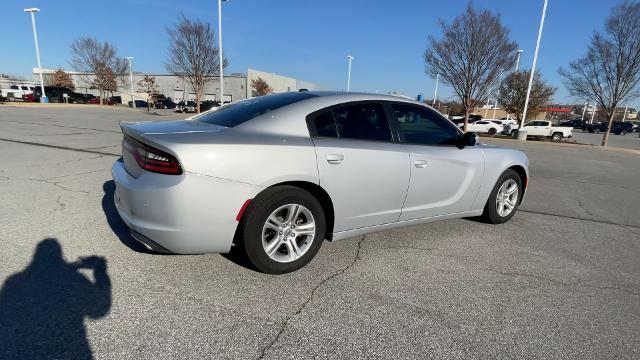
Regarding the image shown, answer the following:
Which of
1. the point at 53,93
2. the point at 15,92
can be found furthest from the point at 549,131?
the point at 15,92

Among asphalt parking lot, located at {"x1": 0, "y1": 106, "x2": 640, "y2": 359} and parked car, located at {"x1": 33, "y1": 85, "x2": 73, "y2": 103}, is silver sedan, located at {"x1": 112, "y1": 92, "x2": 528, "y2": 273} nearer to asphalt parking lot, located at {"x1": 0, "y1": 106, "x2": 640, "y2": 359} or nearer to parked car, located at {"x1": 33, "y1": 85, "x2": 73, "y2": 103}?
asphalt parking lot, located at {"x1": 0, "y1": 106, "x2": 640, "y2": 359}

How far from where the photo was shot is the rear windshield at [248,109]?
3.10 meters

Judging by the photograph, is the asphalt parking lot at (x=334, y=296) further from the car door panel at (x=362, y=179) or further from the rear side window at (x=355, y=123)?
the rear side window at (x=355, y=123)

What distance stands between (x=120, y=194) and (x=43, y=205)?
2.44 metres

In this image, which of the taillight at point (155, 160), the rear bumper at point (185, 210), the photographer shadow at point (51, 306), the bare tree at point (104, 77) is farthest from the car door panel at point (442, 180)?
the bare tree at point (104, 77)

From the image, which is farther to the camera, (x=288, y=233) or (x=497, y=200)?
(x=497, y=200)

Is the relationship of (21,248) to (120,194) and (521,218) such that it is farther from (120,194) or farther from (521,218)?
(521,218)

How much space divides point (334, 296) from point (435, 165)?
5.72 ft

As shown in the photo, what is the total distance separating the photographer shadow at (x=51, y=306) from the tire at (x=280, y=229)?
108cm

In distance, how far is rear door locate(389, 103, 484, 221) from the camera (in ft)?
11.4

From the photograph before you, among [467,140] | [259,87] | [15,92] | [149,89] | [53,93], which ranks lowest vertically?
[467,140]

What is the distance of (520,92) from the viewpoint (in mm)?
31609

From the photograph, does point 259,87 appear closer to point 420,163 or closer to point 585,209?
point 585,209

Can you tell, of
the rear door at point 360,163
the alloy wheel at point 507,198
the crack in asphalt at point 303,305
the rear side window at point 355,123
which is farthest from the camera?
the alloy wheel at point 507,198
